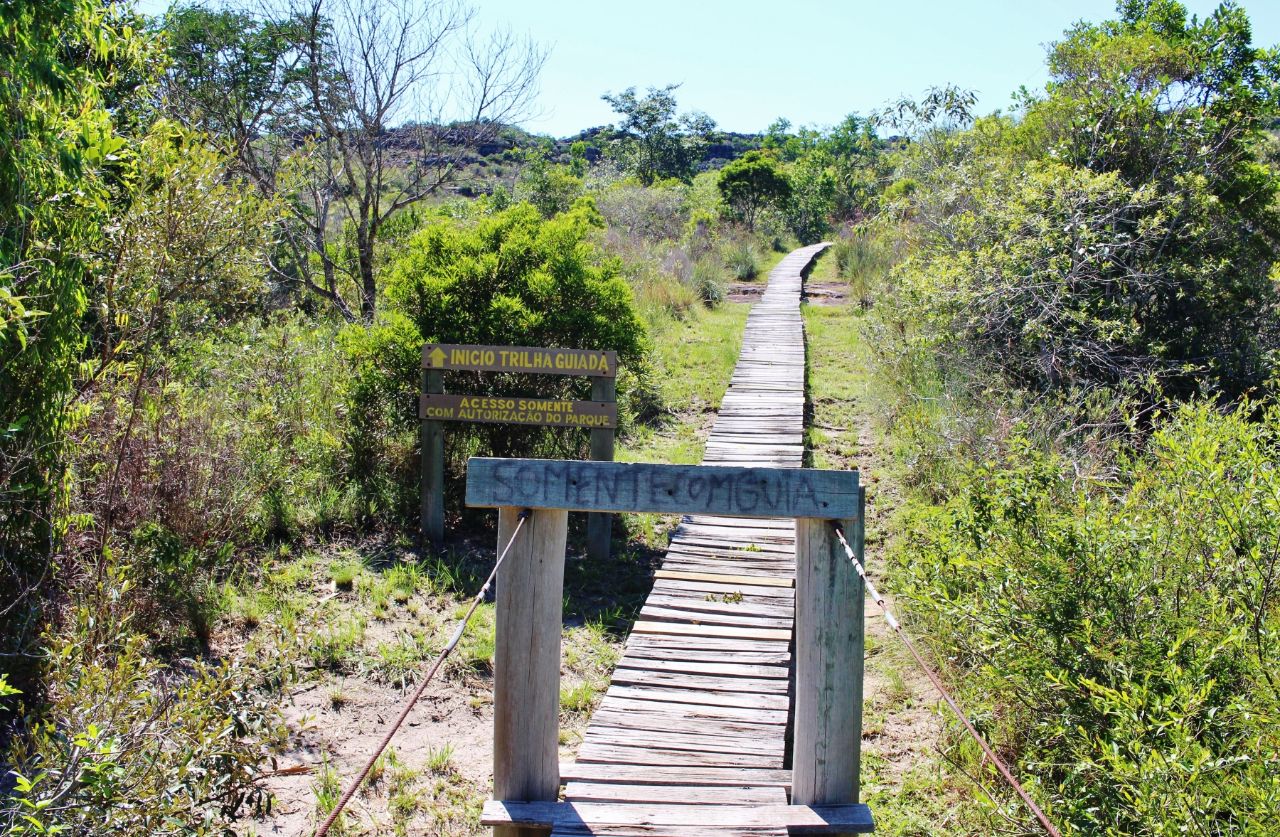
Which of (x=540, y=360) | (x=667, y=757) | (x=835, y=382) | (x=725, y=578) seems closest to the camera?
(x=667, y=757)

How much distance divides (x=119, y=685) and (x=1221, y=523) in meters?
4.36

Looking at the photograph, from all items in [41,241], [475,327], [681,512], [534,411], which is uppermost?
[41,241]

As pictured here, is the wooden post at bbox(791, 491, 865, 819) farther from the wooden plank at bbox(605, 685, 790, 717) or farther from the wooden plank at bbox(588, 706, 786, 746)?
the wooden plank at bbox(605, 685, 790, 717)

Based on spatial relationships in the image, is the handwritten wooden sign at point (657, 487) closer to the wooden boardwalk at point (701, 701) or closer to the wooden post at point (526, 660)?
the wooden post at point (526, 660)

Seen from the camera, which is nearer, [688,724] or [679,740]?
[679,740]

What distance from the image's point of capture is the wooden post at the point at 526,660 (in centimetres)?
322

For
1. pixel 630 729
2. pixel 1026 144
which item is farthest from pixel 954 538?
pixel 1026 144

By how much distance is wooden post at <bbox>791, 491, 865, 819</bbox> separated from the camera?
10.1 ft

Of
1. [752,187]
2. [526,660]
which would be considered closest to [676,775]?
[526,660]

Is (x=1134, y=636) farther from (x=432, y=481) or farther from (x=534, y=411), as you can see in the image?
(x=432, y=481)

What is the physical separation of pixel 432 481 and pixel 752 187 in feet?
98.5

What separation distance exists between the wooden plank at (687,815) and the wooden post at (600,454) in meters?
3.88

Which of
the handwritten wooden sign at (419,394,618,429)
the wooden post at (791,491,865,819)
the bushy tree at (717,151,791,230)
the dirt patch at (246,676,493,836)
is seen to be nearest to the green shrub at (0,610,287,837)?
the dirt patch at (246,676,493,836)

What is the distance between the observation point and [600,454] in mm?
7574
